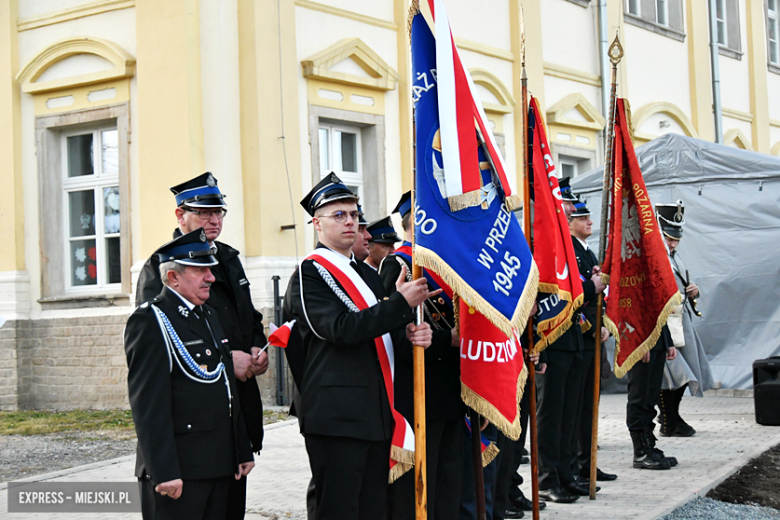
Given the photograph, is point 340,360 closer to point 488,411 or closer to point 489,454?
point 488,411

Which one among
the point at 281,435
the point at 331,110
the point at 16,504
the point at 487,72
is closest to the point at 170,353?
the point at 16,504

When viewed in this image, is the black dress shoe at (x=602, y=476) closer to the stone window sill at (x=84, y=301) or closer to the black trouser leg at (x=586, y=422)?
the black trouser leg at (x=586, y=422)

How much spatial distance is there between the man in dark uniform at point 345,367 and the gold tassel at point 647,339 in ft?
9.92

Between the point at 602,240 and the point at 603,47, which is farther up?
the point at 603,47

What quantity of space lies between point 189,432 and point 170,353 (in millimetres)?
322

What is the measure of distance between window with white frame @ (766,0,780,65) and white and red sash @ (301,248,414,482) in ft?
71.2

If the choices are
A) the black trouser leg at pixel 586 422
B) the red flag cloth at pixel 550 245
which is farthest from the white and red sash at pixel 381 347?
the black trouser leg at pixel 586 422

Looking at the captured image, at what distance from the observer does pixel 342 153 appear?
12664mm

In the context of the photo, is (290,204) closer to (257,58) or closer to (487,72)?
(257,58)

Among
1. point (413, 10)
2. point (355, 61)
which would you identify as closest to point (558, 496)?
point (413, 10)

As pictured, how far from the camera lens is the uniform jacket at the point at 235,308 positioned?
448cm

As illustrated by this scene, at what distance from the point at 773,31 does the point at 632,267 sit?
19.2m

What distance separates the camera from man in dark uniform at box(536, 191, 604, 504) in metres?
6.22

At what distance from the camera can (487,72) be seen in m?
14.6
